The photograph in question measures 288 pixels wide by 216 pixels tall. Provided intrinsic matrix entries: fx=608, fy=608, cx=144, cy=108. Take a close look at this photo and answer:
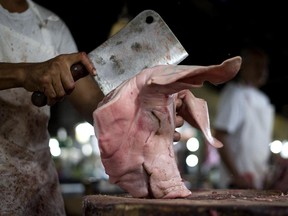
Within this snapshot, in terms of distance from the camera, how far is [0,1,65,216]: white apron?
3.18 meters

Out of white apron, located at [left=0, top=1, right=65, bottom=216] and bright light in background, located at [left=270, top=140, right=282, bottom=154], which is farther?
bright light in background, located at [left=270, top=140, right=282, bottom=154]

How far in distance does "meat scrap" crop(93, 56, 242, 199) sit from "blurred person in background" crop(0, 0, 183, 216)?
0.29 metres

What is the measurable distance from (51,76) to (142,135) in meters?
0.50

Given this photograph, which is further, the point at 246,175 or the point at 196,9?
the point at 196,9

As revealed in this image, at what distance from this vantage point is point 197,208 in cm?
220

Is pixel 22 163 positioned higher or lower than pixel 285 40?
higher

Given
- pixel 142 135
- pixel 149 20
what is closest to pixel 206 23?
pixel 149 20

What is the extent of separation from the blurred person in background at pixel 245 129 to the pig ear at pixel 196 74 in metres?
3.29

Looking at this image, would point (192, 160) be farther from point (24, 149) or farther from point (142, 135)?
point (142, 135)

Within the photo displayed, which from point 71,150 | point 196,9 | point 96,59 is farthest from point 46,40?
point 71,150

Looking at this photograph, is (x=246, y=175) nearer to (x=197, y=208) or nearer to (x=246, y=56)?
(x=246, y=56)

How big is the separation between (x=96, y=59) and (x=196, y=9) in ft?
18.0

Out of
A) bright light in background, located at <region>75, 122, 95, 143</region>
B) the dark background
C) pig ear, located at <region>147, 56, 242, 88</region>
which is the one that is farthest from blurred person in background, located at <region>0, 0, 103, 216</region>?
bright light in background, located at <region>75, 122, 95, 143</region>

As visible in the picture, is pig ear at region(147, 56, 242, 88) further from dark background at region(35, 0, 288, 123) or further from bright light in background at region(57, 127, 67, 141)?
bright light in background at region(57, 127, 67, 141)
